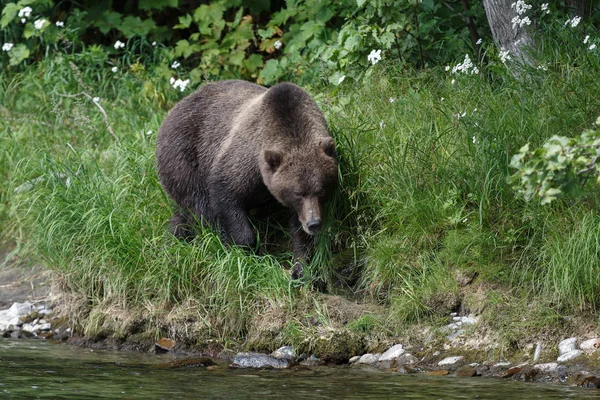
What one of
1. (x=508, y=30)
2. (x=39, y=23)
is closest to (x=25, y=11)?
(x=39, y=23)

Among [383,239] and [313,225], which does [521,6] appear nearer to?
[383,239]

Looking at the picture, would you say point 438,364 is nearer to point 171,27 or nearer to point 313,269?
point 313,269

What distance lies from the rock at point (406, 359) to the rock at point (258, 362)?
0.71m

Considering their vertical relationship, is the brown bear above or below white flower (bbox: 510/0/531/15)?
below

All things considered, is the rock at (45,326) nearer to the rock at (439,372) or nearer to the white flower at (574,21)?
the rock at (439,372)

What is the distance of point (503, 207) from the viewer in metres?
6.77

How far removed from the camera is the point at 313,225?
6793mm

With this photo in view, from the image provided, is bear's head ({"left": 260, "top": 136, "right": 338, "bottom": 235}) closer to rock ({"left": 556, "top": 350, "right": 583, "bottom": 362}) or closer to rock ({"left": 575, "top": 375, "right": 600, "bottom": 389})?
rock ({"left": 556, "top": 350, "right": 583, "bottom": 362})

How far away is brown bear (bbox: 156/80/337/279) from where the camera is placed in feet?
22.9

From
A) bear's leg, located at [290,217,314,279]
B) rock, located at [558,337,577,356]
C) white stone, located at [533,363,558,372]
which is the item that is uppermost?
bear's leg, located at [290,217,314,279]

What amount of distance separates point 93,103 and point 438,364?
5.45 meters

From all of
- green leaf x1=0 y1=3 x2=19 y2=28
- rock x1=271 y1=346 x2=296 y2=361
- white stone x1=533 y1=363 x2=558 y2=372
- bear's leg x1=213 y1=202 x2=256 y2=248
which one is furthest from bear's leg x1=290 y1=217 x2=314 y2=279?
green leaf x1=0 y1=3 x2=19 y2=28

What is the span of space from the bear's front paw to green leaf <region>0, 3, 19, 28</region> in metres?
5.32

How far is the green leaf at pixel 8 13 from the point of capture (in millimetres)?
10772
